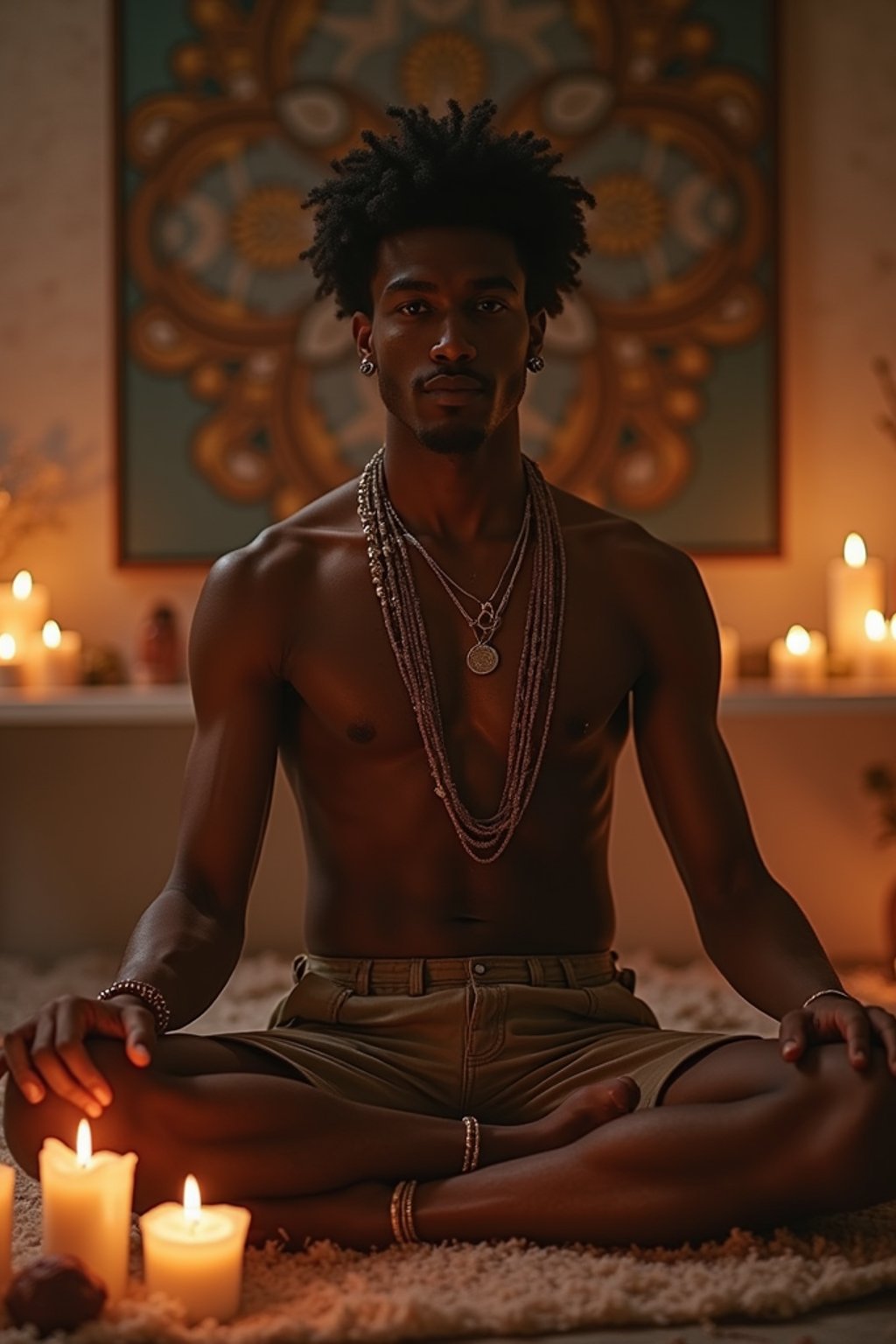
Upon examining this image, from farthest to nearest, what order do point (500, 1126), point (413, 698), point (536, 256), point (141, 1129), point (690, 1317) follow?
point (536, 256) < point (413, 698) < point (500, 1126) < point (141, 1129) < point (690, 1317)

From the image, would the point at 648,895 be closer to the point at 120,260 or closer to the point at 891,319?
the point at 891,319

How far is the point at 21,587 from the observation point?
3.96 meters

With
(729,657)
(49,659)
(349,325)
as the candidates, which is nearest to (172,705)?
(49,659)

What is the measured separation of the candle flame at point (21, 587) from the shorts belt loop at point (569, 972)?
2128 mm

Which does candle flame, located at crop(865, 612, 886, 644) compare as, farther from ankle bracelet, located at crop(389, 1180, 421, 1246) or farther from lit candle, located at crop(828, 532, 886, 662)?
ankle bracelet, located at crop(389, 1180, 421, 1246)

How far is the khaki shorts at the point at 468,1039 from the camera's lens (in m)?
2.14

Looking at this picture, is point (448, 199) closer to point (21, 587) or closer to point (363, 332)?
point (363, 332)

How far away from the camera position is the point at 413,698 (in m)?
2.30

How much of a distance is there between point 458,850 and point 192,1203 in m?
0.69

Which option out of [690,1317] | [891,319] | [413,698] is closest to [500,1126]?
[690,1317]

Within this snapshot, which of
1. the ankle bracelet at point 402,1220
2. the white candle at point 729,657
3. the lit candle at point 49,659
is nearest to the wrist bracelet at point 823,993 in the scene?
the ankle bracelet at point 402,1220

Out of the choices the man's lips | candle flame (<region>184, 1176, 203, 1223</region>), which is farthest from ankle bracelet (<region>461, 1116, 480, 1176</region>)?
the man's lips

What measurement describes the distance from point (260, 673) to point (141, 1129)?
69 centimetres

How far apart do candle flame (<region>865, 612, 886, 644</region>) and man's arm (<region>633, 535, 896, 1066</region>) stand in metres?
1.48
